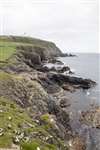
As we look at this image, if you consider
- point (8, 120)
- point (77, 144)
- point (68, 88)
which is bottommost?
point (68, 88)

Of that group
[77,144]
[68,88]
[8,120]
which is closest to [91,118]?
[77,144]

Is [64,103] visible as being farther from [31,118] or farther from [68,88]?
[31,118]

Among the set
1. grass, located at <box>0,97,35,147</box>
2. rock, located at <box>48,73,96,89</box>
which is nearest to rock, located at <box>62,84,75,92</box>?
rock, located at <box>48,73,96,89</box>

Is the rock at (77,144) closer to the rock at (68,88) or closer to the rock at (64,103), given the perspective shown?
the rock at (64,103)

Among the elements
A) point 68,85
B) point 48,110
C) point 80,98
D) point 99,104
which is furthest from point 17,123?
point 68,85

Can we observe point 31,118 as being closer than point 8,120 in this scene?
No

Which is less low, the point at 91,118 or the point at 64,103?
the point at 91,118

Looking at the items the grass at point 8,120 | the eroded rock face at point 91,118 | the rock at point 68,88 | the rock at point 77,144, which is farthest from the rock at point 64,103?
the grass at point 8,120

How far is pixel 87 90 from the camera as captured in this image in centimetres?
10244

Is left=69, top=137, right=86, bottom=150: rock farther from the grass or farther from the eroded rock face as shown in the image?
the eroded rock face

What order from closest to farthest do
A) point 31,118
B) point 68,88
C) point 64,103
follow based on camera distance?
point 31,118
point 64,103
point 68,88

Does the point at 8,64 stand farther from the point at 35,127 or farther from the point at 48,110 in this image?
the point at 35,127

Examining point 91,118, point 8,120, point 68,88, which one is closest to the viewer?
point 8,120

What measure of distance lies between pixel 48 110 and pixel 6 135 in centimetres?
2329
